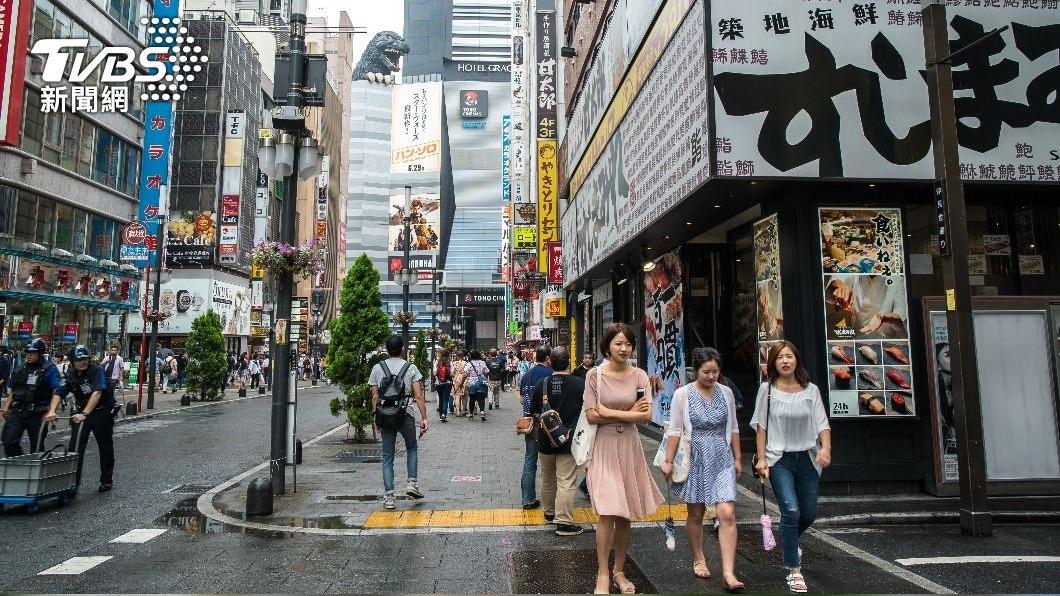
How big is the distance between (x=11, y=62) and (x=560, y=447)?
2022 cm

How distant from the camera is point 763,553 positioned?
601cm

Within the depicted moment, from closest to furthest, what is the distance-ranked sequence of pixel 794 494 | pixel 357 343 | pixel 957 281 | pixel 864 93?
1. pixel 794 494
2. pixel 957 281
3. pixel 864 93
4. pixel 357 343

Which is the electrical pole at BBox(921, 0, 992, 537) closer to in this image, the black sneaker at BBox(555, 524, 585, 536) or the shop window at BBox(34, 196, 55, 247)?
the black sneaker at BBox(555, 524, 585, 536)

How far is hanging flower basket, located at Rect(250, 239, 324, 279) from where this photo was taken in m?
9.10

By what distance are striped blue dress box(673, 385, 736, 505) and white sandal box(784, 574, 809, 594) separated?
0.71 m

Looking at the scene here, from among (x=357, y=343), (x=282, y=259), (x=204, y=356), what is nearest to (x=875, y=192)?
(x=282, y=259)

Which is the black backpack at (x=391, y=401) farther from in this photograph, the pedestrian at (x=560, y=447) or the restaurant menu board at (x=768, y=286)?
the restaurant menu board at (x=768, y=286)

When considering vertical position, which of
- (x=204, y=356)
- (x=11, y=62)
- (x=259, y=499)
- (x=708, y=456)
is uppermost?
(x=11, y=62)

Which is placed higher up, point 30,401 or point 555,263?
point 555,263

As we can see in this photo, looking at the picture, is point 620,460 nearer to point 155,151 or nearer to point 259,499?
point 259,499

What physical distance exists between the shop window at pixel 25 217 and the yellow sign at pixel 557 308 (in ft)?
66.4

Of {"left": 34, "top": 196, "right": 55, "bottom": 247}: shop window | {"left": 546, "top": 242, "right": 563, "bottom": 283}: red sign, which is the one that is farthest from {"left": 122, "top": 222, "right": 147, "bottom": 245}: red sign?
{"left": 546, "top": 242, "right": 563, "bottom": 283}: red sign

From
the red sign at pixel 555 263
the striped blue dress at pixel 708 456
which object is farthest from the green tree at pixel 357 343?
the red sign at pixel 555 263

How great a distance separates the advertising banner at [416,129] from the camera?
117062mm
